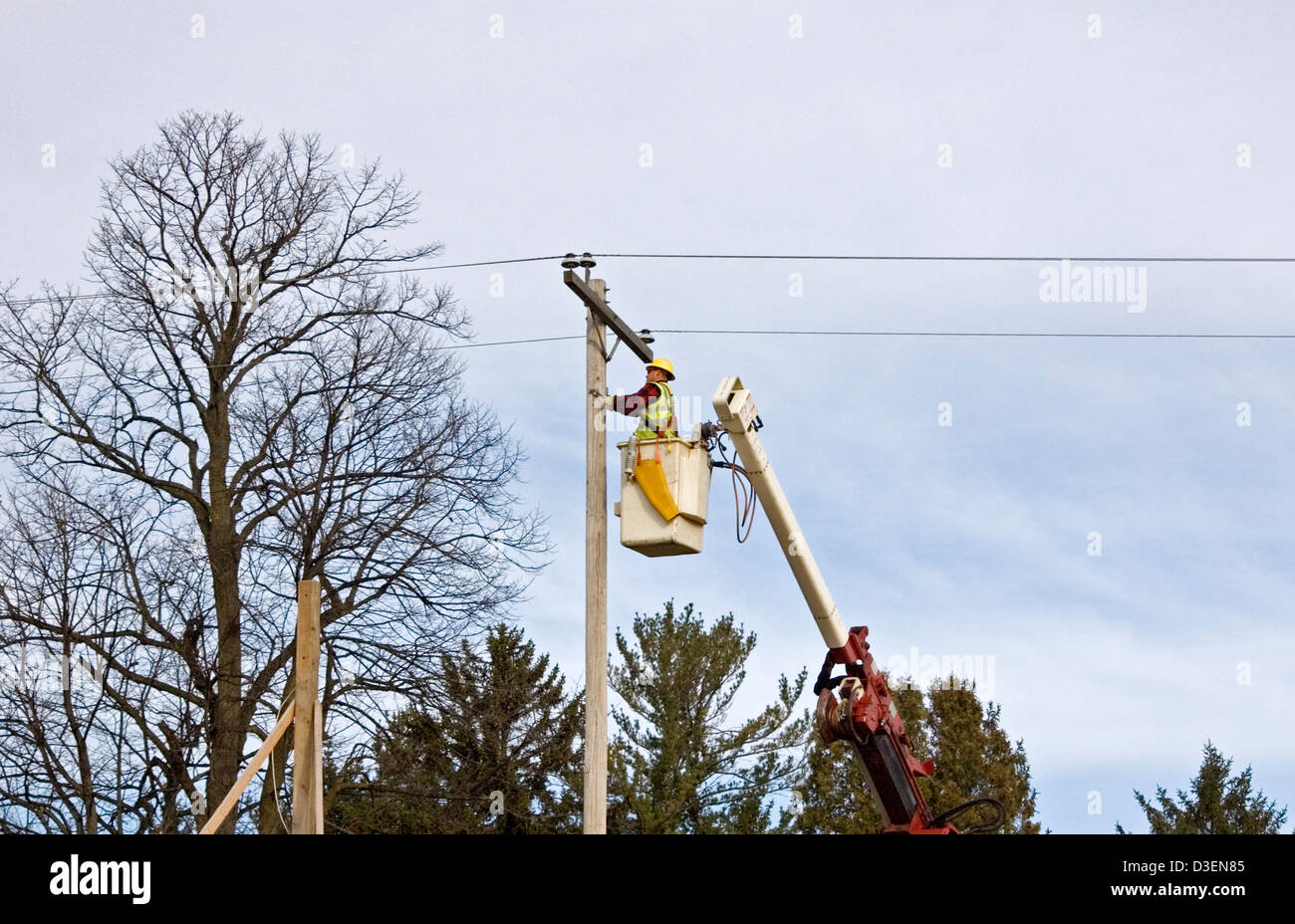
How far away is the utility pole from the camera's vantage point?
12.4 metres

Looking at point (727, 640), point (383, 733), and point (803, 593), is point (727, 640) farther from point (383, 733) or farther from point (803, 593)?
point (803, 593)

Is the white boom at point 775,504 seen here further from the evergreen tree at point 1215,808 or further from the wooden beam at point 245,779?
the evergreen tree at point 1215,808

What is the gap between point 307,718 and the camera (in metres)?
11.9

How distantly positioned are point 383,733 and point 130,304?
6759mm

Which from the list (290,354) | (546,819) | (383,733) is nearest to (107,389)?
(290,354)

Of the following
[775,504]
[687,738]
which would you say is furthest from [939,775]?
[775,504]

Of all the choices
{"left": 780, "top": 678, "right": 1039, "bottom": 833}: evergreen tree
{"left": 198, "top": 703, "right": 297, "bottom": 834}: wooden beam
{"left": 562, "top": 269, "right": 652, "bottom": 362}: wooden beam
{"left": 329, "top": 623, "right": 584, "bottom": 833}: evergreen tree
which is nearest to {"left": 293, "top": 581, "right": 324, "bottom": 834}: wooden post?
{"left": 198, "top": 703, "right": 297, "bottom": 834}: wooden beam

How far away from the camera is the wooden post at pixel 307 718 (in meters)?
11.6

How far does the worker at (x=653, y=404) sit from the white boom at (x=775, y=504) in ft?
1.51

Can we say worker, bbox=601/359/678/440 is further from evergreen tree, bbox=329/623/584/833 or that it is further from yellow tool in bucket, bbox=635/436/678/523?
evergreen tree, bbox=329/623/584/833

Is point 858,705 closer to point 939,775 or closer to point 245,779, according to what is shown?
point 245,779

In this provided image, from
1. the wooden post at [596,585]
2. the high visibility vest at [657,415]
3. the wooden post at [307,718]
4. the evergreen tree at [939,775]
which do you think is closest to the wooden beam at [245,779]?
the wooden post at [307,718]
